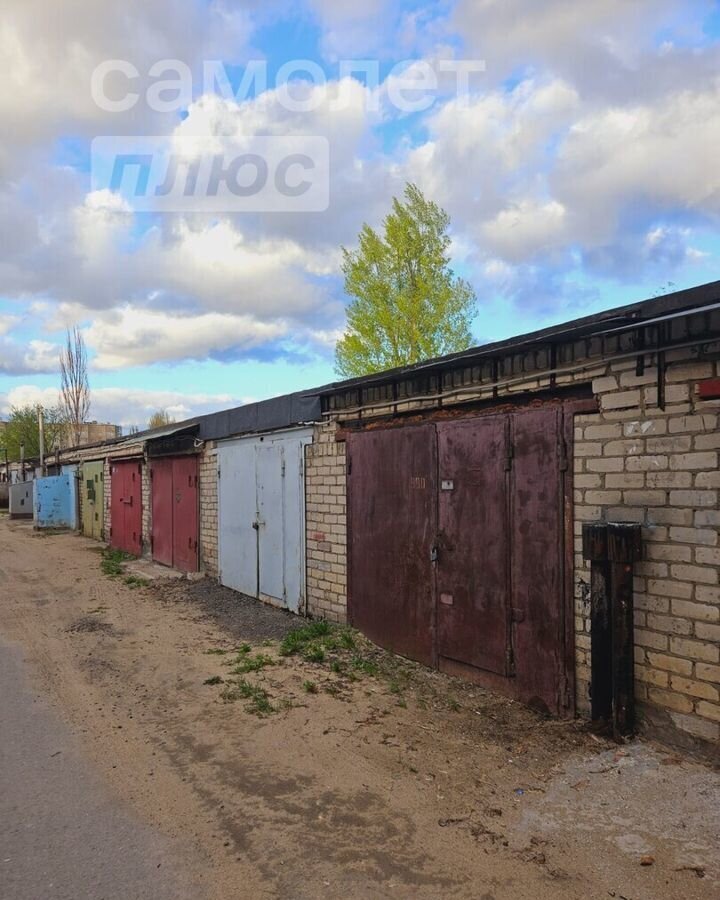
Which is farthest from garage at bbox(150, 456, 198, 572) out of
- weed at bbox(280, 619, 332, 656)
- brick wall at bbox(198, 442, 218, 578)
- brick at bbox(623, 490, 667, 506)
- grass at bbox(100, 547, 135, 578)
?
brick at bbox(623, 490, 667, 506)

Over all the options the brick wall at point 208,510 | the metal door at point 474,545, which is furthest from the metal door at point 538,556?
the brick wall at point 208,510

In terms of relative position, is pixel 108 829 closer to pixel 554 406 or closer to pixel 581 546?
pixel 581 546

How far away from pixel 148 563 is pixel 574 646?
34.5 feet

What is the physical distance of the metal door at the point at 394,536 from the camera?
5.77 meters

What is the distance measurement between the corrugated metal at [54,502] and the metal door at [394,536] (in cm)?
1793

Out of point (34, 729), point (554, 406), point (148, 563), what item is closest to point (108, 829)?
point (34, 729)

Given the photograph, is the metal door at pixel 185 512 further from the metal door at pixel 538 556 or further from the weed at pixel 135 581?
the metal door at pixel 538 556

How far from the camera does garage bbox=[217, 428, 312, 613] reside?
7.97 meters

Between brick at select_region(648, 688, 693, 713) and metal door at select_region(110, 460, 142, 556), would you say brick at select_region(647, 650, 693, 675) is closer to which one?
brick at select_region(648, 688, 693, 713)

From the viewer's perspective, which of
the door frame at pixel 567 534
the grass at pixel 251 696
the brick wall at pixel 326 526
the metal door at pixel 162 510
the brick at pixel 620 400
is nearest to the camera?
the brick at pixel 620 400

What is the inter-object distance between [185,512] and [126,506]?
4459 mm

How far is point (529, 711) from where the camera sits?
466 centimetres

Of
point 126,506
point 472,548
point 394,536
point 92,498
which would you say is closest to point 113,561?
point 126,506

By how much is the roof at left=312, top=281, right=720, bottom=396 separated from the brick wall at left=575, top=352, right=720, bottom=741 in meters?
0.30
